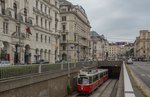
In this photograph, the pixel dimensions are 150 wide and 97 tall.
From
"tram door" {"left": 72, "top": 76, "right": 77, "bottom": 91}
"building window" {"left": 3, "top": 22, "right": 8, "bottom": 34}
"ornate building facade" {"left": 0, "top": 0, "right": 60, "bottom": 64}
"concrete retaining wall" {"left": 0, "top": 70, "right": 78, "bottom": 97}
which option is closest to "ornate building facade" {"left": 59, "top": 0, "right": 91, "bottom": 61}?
"ornate building facade" {"left": 0, "top": 0, "right": 60, "bottom": 64}

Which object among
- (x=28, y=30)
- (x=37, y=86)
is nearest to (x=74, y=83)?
(x=28, y=30)

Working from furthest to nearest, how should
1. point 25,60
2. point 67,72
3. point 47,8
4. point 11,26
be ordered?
point 47,8 → point 25,60 → point 11,26 → point 67,72

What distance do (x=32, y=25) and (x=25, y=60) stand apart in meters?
7.63

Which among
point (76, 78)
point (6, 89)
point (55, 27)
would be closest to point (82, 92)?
point (76, 78)

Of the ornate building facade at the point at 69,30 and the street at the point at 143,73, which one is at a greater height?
the ornate building facade at the point at 69,30

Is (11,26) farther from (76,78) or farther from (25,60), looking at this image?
(76,78)

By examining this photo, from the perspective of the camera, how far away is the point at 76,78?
168ft

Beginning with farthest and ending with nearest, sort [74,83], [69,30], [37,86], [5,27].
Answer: [69,30] < [5,27] < [74,83] < [37,86]

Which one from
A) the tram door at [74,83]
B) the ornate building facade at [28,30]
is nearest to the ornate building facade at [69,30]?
the ornate building facade at [28,30]

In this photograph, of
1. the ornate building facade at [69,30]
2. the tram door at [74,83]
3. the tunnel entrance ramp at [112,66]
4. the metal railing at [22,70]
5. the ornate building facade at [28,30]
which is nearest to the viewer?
the metal railing at [22,70]

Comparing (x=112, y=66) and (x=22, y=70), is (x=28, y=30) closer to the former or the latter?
(x=22, y=70)

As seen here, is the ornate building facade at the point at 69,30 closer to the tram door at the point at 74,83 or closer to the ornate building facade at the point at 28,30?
the ornate building facade at the point at 28,30

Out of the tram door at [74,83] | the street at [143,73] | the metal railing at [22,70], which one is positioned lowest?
the tram door at [74,83]

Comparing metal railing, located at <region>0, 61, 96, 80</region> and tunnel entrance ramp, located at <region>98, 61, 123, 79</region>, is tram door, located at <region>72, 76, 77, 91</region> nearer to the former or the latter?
metal railing, located at <region>0, 61, 96, 80</region>
